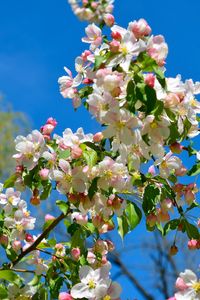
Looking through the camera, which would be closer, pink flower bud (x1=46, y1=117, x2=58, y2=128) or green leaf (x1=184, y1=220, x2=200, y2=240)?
green leaf (x1=184, y1=220, x2=200, y2=240)

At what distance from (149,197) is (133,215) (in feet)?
0.22

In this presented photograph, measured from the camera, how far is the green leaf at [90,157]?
5.53 ft

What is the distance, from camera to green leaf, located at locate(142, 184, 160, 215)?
70.7 inches

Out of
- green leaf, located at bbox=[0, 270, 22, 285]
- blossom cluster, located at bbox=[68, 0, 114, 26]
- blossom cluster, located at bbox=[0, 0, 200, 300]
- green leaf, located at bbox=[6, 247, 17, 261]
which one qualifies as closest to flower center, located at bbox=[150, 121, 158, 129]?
blossom cluster, located at bbox=[0, 0, 200, 300]

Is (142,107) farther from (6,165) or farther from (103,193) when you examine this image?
(6,165)

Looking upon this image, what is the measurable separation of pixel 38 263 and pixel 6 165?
6.82 m

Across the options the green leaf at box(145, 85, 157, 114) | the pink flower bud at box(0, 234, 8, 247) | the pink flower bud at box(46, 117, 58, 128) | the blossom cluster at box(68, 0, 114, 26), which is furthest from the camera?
the blossom cluster at box(68, 0, 114, 26)

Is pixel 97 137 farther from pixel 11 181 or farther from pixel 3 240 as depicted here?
pixel 3 240

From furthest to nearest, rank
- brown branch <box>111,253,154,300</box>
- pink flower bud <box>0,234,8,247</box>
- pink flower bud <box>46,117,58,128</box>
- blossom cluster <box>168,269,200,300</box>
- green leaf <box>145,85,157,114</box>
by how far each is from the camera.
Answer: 1. brown branch <box>111,253,154,300</box>
2. pink flower bud <box>0,234,8,247</box>
3. pink flower bud <box>46,117,58,128</box>
4. blossom cluster <box>168,269,200,300</box>
5. green leaf <box>145,85,157,114</box>

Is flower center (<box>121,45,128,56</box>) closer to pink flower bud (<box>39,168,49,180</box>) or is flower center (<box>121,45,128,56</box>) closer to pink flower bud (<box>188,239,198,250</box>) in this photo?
pink flower bud (<box>39,168,49,180</box>)

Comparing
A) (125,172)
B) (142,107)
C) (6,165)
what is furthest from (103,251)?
(6,165)

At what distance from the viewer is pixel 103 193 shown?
5.80 ft

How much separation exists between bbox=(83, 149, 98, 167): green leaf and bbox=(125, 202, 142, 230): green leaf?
0.63 feet

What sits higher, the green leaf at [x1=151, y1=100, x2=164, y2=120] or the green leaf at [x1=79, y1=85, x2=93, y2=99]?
the green leaf at [x1=79, y1=85, x2=93, y2=99]
